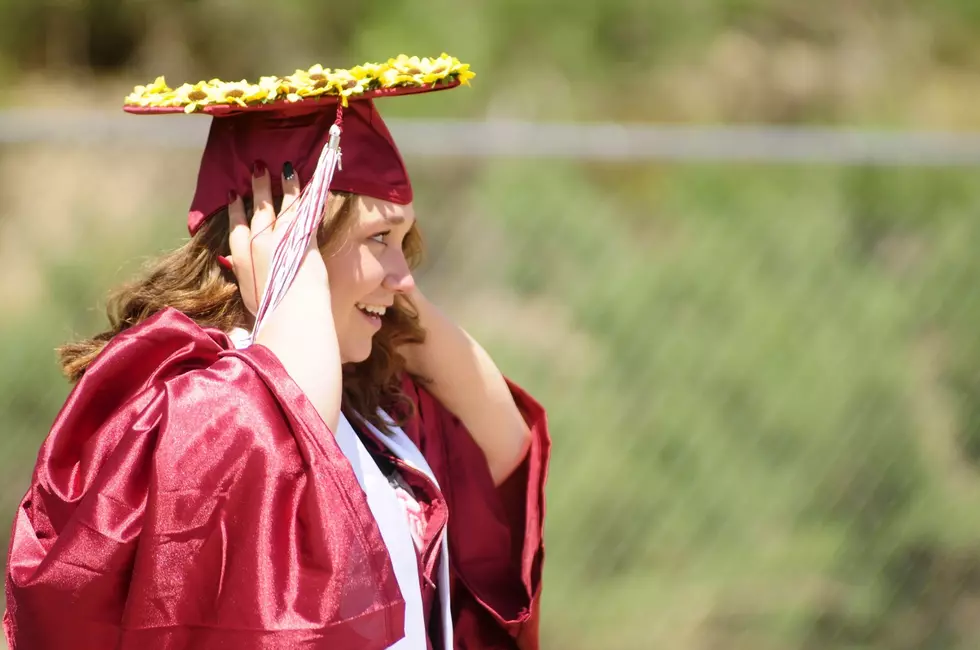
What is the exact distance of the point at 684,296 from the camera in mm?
4098

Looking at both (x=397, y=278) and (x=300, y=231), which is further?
(x=397, y=278)

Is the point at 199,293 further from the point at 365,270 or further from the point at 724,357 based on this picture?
the point at 724,357

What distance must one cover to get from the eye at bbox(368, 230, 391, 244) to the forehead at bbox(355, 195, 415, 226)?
3 cm

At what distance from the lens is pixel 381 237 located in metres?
2.04

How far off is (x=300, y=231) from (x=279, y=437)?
339 millimetres

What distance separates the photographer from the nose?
202 cm

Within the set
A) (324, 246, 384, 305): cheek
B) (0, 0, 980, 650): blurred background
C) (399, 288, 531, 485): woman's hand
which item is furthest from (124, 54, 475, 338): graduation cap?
(0, 0, 980, 650): blurred background

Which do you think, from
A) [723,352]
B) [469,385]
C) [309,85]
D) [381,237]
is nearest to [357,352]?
[381,237]

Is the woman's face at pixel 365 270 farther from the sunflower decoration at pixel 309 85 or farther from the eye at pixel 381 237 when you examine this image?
the sunflower decoration at pixel 309 85

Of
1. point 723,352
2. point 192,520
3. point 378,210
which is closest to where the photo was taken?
point 192,520

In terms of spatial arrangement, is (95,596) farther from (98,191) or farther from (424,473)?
(98,191)

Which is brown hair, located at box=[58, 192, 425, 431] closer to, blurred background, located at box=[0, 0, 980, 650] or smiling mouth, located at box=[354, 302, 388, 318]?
smiling mouth, located at box=[354, 302, 388, 318]

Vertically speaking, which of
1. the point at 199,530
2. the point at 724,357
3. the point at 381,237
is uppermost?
the point at 381,237

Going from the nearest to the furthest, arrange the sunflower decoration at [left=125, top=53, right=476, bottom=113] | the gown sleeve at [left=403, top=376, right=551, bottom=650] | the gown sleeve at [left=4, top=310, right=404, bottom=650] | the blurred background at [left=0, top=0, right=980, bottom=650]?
the gown sleeve at [left=4, top=310, right=404, bottom=650], the sunflower decoration at [left=125, top=53, right=476, bottom=113], the gown sleeve at [left=403, top=376, right=551, bottom=650], the blurred background at [left=0, top=0, right=980, bottom=650]
